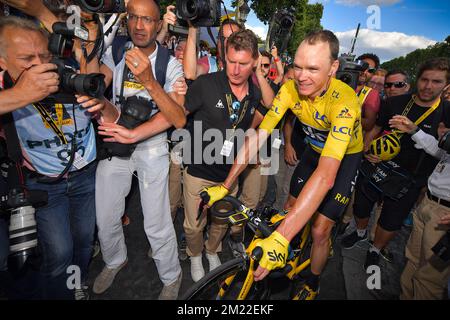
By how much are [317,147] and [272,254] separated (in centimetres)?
173

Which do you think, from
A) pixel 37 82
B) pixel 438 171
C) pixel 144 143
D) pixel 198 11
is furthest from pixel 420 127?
pixel 37 82

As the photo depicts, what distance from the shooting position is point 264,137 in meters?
2.57

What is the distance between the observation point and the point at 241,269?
7.18 feet

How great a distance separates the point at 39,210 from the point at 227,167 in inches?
74.0

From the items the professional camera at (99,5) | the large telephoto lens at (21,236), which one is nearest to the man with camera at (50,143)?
the large telephoto lens at (21,236)

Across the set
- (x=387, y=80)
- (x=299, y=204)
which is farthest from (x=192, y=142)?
(x=387, y=80)

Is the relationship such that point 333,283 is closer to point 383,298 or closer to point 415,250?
point 383,298

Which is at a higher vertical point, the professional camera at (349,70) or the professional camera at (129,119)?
the professional camera at (349,70)

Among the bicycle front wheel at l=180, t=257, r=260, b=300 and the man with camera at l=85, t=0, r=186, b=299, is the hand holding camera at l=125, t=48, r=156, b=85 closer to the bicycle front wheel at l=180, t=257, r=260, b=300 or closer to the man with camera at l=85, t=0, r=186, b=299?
the man with camera at l=85, t=0, r=186, b=299

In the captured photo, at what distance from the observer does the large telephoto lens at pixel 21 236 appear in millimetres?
1850

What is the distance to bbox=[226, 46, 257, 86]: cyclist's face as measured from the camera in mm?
2602

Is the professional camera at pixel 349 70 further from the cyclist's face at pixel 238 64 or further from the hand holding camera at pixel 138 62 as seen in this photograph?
the hand holding camera at pixel 138 62

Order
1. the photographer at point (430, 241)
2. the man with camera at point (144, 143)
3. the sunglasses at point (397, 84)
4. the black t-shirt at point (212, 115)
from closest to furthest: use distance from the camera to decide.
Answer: the man with camera at point (144, 143) → the photographer at point (430, 241) → the black t-shirt at point (212, 115) → the sunglasses at point (397, 84)
